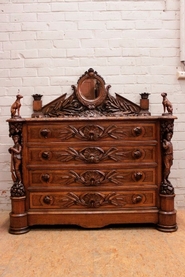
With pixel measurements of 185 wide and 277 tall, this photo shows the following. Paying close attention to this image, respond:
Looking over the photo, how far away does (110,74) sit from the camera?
9.13 ft

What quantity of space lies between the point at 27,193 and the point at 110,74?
1426 millimetres

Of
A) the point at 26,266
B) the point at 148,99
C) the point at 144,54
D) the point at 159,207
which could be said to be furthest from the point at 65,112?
the point at 26,266

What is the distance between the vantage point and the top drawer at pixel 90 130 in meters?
2.24

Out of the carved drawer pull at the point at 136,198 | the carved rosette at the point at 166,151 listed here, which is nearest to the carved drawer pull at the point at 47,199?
the carved drawer pull at the point at 136,198

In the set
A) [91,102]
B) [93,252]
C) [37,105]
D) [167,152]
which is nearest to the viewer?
[93,252]

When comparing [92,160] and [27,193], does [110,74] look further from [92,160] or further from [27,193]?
[27,193]

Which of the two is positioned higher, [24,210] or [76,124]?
[76,124]

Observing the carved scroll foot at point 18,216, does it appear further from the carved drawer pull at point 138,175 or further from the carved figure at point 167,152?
the carved figure at point 167,152

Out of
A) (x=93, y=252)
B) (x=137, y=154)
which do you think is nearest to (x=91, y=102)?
(x=137, y=154)

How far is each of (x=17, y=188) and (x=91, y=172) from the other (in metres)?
0.62

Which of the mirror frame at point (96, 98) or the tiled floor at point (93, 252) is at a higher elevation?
the mirror frame at point (96, 98)

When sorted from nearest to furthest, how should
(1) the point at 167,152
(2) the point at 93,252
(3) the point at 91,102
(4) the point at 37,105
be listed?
(2) the point at 93,252 < (1) the point at 167,152 < (3) the point at 91,102 < (4) the point at 37,105

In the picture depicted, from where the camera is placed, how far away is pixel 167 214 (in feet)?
7.26

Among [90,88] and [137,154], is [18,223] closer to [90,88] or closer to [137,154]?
[137,154]
